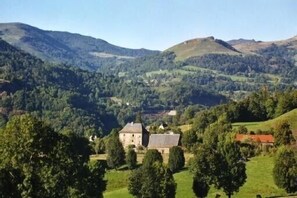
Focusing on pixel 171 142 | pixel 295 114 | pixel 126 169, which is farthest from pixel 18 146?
pixel 295 114

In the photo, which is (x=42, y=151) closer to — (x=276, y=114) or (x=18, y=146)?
(x=18, y=146)

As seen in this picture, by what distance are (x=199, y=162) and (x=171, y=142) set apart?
191 feet

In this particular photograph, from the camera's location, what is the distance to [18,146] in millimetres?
55406

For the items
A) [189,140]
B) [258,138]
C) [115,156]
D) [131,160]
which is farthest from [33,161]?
[189,140]

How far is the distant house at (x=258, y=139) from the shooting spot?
122 metres

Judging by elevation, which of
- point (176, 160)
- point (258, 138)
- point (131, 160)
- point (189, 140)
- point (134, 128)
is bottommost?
point (131, 160)

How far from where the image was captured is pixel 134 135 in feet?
551

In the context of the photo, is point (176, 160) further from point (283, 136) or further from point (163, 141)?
point (163, 141)

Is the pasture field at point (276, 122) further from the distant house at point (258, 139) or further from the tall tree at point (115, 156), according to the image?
the tall tree at point (115, 156)

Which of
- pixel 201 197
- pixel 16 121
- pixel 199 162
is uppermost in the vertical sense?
pixel 16 121

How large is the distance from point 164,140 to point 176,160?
3500 centimetres

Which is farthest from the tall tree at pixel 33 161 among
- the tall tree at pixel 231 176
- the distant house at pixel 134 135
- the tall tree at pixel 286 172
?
the distant house at pixel 134 135

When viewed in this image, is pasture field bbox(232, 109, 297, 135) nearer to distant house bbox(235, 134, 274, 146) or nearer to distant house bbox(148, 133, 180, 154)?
distant house bbox(235, 134, 274, 146)

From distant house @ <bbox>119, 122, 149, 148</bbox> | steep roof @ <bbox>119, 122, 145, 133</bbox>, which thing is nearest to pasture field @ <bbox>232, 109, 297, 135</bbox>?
distant house @ <bbox>119, 122, 149, 148</bbox>
